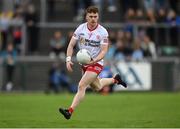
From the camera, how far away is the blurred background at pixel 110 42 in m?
31.9

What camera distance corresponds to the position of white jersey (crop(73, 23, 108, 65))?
15.3 m

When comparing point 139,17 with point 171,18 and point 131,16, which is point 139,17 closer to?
point 131,16

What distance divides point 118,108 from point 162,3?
15.1 metres

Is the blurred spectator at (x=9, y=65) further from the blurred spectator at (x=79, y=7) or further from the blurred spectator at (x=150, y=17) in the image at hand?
the blurred spectator at (x=150, y=17)

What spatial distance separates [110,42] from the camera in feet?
107

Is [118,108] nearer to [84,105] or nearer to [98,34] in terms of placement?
[84,105]

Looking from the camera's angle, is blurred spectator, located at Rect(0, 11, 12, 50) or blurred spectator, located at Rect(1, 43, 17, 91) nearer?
blurred spectator, located at Rect(1, 43, 17, 91)

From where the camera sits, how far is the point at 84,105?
2220 cm

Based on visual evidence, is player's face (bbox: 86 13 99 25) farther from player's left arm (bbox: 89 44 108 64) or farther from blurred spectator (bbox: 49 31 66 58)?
A: blurred spectator (bbox: 49 31 66 58)

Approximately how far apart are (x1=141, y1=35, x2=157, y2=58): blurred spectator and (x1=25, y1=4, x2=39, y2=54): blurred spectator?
5.55 metres

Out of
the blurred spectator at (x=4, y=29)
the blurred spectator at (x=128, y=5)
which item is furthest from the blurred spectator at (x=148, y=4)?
the blurred spectator at (x=4, y=29)

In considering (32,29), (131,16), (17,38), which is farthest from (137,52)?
(17,38)

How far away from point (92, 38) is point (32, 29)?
18.5 meters

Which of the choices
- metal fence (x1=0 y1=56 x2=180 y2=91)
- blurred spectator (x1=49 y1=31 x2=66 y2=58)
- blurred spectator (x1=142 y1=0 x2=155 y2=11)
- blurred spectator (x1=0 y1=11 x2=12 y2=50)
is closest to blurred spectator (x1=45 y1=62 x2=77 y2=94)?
metal fence (x1=0 y1=56 x2=180 y2=91)
